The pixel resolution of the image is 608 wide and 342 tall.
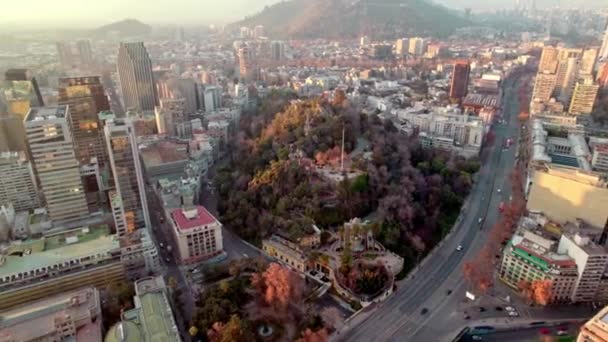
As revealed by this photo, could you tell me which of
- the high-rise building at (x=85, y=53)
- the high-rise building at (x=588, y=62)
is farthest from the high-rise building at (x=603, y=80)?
the high-rise building at (x=85, y=53)

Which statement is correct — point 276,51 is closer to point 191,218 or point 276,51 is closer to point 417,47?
point 417,47

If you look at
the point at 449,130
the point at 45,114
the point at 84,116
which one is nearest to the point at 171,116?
the point at 84,116

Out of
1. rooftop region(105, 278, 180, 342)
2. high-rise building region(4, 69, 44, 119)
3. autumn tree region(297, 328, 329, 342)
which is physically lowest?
autumn tree region(297, 328, 329, 342)

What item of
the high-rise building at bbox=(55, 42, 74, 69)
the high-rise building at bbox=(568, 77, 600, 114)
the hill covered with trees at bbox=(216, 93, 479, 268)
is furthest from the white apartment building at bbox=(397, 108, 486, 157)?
the high-rise building at bbox=(55, 42, 74, 69)

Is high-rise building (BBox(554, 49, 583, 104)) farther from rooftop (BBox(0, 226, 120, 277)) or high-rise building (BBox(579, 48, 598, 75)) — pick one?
rooftop (BBox(0, 226, 120, 277))

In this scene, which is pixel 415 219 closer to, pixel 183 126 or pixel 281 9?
pixel 183 126

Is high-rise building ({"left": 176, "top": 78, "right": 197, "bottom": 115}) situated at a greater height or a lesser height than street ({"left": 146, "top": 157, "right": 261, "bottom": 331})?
greater
